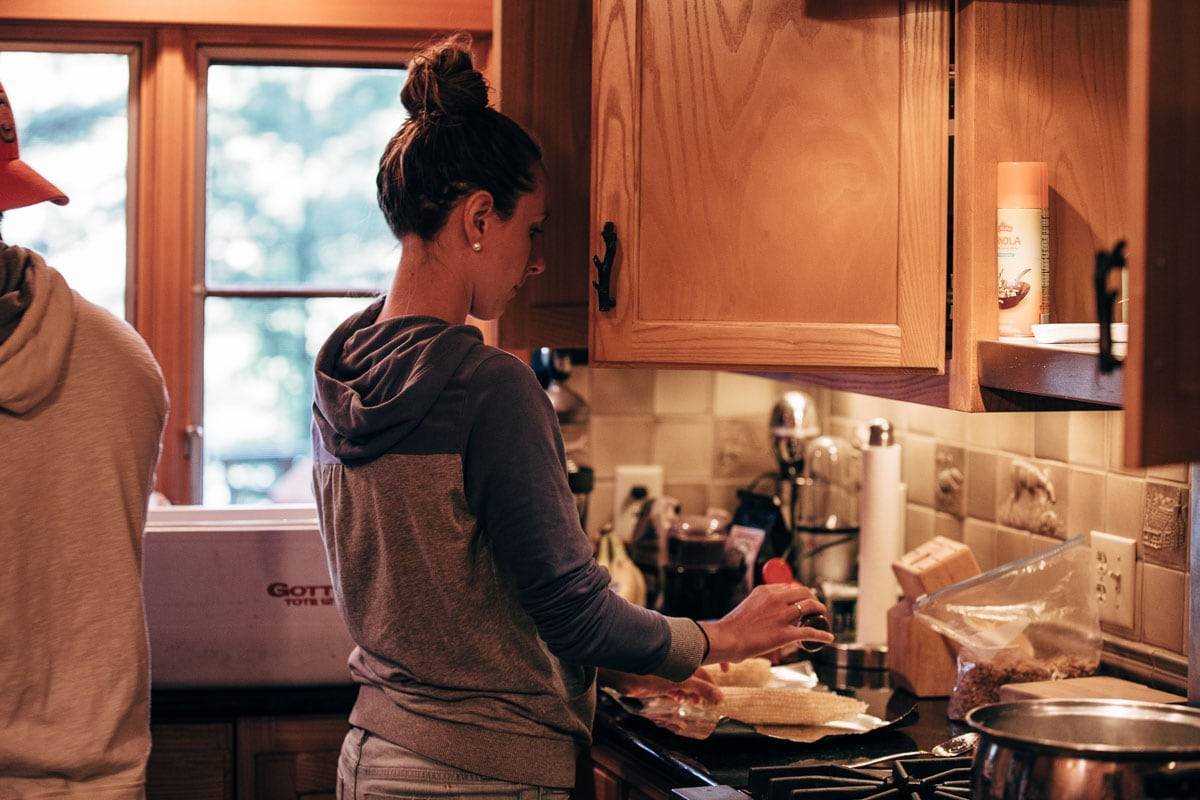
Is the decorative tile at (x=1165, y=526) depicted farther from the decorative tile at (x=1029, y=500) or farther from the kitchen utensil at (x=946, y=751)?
the kitchen utensil at (x=946, y=751)

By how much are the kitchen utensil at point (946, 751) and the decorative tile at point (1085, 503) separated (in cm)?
40

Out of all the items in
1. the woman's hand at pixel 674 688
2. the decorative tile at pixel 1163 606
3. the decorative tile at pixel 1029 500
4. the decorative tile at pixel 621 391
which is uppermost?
the decorative tile at pixel 621 391

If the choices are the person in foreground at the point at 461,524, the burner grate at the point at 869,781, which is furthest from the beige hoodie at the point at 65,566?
the burner grate at the point at 869,781

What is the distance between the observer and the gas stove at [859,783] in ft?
4.75

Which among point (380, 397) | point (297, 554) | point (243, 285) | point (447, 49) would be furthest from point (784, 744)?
point (243, 285)

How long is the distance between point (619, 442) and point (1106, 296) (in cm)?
169

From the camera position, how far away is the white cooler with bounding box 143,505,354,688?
6.94 feet

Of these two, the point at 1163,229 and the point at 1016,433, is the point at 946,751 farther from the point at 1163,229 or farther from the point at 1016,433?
the point at 1163,229

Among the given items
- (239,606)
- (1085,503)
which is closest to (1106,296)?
(1085,503)

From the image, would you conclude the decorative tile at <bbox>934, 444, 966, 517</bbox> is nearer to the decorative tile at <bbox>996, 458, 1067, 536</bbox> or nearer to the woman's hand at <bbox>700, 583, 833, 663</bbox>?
the decorative tile at <bbox>996, 458, 1067, 536</bbox>

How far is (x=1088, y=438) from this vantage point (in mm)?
1941

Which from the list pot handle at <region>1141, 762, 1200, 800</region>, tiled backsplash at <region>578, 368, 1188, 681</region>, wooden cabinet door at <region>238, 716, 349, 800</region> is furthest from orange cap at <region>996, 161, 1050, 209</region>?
wooden cabinet door at <region>238, 716, 349, 800</region>

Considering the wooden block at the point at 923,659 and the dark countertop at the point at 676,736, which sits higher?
the wooden block at the point at 923,659

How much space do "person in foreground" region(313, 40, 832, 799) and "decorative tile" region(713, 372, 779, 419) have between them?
3.72 feet
